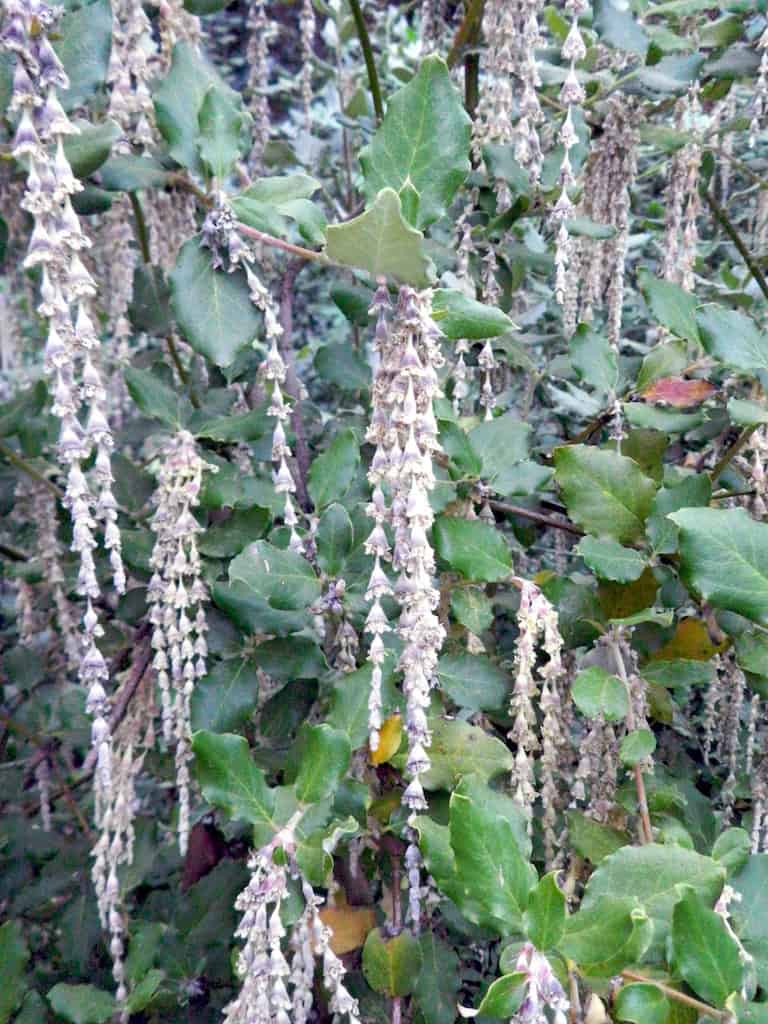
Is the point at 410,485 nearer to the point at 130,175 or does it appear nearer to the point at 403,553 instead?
the point at 403,553

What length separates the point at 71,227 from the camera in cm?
66

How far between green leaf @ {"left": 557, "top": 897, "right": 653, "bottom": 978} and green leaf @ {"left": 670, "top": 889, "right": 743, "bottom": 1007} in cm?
2

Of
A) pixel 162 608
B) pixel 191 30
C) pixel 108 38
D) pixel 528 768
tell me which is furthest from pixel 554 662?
pixel 191 30

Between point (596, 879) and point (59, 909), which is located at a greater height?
point (596, 879)

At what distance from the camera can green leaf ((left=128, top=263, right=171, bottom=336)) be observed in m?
1.19

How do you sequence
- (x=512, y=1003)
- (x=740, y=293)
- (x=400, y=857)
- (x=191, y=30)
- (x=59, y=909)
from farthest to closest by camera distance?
(x=59, y=909)
(x=740, y=293)
(x=191, y=30)
(x=400, y=857)
(x=512, y=1003)

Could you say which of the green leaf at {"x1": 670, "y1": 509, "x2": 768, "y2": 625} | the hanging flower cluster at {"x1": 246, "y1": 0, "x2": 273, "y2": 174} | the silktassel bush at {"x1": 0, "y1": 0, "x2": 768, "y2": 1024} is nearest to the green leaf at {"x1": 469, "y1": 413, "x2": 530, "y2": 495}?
the silktassel bush at {"x1": 0, "y1": 0, "x2": 768, "y2": 1024}

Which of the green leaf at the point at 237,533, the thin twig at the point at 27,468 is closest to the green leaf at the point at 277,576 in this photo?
the green leaf at the point at 237,533

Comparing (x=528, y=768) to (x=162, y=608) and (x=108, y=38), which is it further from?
(x=108, y=38)

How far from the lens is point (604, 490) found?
899 mm

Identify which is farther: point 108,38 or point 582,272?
point 582,272

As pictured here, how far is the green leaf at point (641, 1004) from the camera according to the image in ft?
2.13

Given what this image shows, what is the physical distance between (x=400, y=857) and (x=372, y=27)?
1957 millimetres

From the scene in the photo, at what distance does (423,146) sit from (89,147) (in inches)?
12.0
